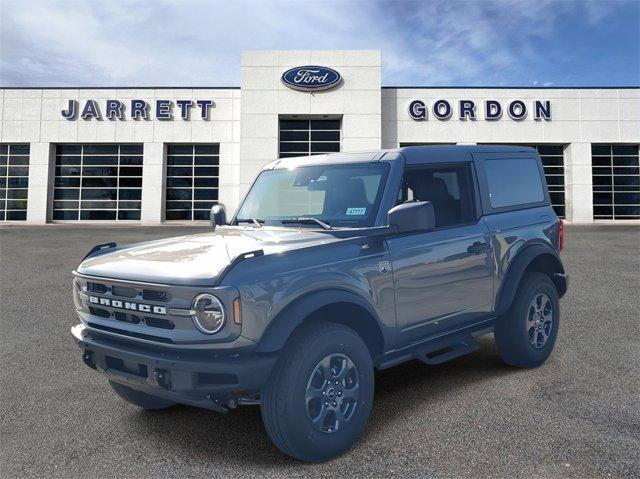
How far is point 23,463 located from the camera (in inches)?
116

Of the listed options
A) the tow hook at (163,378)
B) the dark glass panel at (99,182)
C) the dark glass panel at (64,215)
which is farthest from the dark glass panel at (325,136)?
the tow hook at (163,378)

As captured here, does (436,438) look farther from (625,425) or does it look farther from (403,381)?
(625,425)

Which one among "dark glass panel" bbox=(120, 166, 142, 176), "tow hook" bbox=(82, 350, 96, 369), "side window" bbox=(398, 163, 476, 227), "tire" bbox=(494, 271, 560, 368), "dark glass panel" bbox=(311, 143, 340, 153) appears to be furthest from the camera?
"dark glass panel" bbox=(120, 166, 142, 176)

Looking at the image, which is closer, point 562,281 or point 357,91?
point 562,281

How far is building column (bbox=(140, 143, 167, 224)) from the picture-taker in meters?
26.6

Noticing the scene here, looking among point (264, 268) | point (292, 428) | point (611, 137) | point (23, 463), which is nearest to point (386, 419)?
point (292, 428)

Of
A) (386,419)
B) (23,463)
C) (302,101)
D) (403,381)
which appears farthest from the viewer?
(302,101)

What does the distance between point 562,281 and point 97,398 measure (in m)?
4.51

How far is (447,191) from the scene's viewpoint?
13.8ft

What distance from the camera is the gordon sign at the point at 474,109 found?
26.2m

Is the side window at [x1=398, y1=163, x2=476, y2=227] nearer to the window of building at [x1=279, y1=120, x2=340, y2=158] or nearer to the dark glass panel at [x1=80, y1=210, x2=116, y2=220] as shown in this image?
the window of building at [x1=279, y1=120, x2=340, y2=158]

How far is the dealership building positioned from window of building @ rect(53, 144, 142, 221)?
58mm

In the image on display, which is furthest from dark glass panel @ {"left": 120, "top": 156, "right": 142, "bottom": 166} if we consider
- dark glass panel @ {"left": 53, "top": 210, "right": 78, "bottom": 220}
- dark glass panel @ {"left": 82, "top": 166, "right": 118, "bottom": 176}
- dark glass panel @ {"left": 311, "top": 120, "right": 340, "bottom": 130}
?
dark glass panel @ {"left": 311, "top": 120, "right": 340, "bottom": 130}

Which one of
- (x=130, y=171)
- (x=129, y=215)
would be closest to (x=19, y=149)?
(x=130, y=171)
